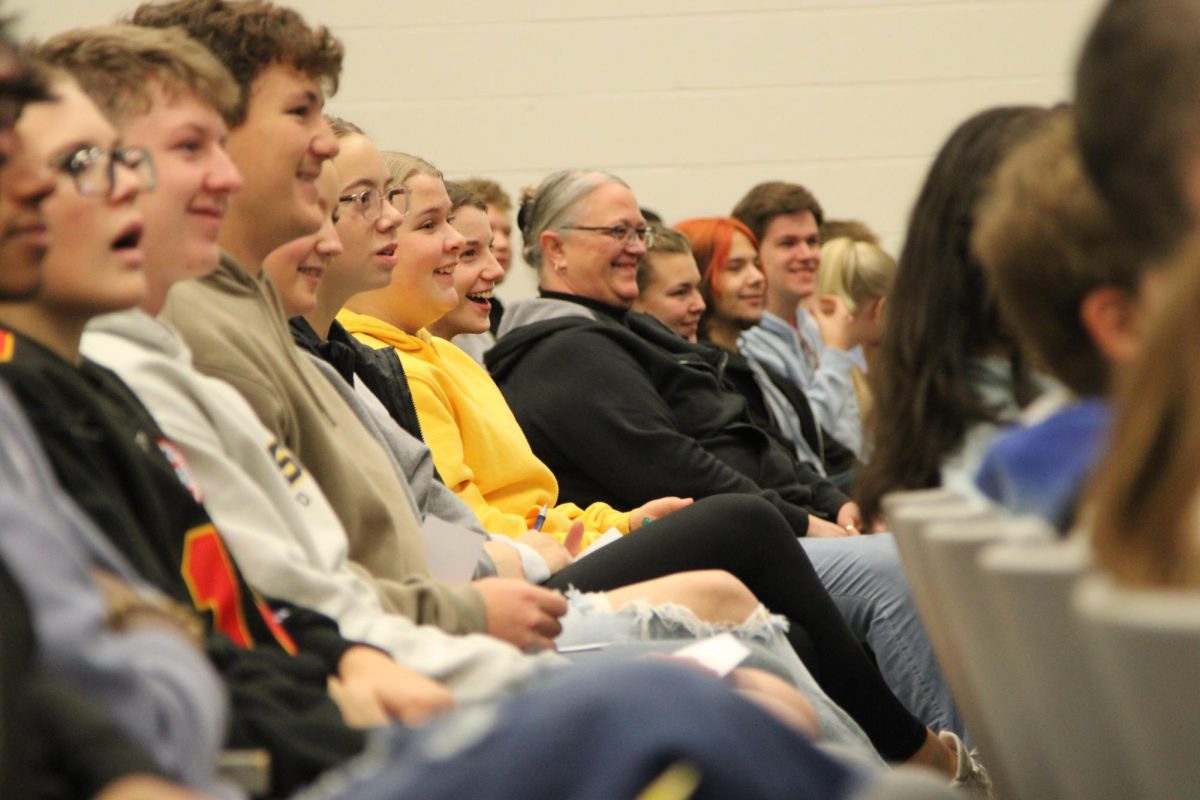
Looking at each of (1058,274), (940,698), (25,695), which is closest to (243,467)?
(25,695)

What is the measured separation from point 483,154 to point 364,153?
3021mm

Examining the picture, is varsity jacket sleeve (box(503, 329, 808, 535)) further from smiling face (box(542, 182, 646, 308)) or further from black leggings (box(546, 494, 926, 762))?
black leggings (box(546, 494, 926, 762))

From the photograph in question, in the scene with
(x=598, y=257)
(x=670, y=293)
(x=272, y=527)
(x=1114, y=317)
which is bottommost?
(x=670, y=293)

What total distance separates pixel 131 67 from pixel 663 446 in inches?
68.2

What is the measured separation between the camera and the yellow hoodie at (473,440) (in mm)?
2730

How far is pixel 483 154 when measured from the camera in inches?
220

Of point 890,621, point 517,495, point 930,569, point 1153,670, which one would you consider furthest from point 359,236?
point 1153,670

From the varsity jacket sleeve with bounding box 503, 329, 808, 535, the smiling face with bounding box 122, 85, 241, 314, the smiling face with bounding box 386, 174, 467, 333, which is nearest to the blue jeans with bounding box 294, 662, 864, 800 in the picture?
the smiling face with bounding box 122, 85, 241, 314

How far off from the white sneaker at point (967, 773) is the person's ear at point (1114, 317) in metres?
1.38

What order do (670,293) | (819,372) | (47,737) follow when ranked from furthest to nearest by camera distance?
(819,372) < (670,293) < (47,737)

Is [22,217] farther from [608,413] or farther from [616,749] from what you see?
[608,413]

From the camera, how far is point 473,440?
281 cm

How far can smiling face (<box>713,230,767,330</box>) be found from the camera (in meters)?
4.48

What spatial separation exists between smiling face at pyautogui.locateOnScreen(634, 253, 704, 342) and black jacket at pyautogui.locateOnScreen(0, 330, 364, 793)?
103 inches
